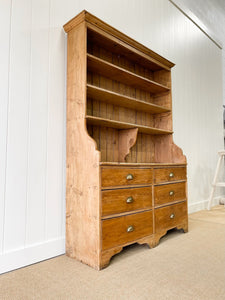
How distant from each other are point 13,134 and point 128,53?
1.37 meters

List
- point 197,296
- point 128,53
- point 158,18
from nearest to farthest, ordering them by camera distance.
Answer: point 197,296 < point 128,53 < point 158,18

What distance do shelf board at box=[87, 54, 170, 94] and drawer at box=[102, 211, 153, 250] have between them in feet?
4.08

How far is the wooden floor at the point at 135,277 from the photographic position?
127cm

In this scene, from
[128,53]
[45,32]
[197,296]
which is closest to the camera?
[197,296]

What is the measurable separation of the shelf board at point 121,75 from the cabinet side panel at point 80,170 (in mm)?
173

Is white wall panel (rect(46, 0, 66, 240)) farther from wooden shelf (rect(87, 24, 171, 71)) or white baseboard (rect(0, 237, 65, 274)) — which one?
wooden shelf (rect(87, 24, 171, 71))

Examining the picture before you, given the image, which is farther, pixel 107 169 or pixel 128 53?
pixel 128 53

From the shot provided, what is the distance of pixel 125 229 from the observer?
5.86 feet

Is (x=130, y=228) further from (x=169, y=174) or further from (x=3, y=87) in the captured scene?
(x=3, y=87)

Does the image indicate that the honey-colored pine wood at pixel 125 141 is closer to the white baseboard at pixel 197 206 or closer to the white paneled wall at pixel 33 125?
the white paneled wall at pixel 33 125

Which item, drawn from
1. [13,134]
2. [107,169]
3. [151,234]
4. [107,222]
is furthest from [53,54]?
[151,234]

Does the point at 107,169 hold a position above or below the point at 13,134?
below

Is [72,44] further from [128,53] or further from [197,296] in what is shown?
[197,296]

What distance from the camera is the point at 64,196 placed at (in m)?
1.93
